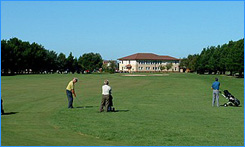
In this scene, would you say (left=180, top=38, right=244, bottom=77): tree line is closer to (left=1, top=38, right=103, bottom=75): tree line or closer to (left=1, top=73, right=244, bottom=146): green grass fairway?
(left=1, top=38, right=103, bottom=75): tree line

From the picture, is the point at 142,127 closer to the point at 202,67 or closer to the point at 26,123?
the point at 26,123

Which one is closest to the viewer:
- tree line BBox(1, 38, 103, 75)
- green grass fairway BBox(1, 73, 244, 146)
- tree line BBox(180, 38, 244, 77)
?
green grass fairway BBox(1, 73, 244, 146)

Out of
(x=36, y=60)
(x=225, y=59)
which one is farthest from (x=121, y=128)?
(x=36, y=60)

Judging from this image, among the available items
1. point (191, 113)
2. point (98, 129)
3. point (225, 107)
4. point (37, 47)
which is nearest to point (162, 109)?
point (191, 113)

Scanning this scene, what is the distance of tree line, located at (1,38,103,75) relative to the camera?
12269 centimetres

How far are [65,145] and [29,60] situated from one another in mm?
131120

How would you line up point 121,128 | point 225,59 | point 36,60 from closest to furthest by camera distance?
point 121,128
point 225,59
point 36,60

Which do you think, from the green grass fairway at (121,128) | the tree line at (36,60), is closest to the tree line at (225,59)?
the tree line at (36,60)

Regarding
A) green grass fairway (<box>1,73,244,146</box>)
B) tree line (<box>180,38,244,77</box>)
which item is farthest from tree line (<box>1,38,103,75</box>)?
green grass fairway (<box>1,73,244,146</box>)

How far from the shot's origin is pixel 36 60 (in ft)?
477

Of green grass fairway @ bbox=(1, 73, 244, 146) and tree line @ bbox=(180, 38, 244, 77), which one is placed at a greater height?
tree line @ bbox=(180, 38, 244, 77)

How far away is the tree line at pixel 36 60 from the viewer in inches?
4830

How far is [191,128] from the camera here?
1698 centimetres

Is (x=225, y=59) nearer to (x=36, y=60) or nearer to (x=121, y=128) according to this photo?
(x=36, y=60)
